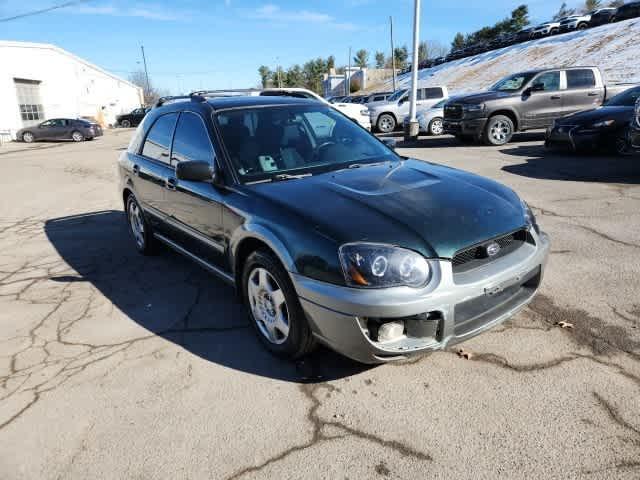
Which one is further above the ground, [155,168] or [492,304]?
[155,168]

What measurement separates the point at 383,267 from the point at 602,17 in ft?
153

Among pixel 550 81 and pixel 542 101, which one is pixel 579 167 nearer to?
pixel 542 101

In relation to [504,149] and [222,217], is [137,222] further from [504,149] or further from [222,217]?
[504,149]

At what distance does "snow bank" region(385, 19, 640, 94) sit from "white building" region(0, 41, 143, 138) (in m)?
31.3

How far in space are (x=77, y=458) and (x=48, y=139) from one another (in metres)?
30.3

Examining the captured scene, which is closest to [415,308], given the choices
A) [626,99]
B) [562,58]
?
[626,99]

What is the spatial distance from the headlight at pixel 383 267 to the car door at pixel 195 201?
1.30 meters

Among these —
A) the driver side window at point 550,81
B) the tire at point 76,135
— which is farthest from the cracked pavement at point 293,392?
the tire at point 76,135

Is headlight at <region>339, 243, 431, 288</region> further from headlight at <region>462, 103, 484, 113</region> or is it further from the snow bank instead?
the snow bank

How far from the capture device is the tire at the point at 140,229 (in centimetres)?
507

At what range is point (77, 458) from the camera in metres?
2.31

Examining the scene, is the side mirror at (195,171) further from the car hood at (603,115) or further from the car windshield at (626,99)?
the car windshield at (626,99)

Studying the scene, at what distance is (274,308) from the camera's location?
9.71 ft

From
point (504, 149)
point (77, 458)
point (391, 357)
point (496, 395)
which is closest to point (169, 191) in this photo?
point (77, 458)
